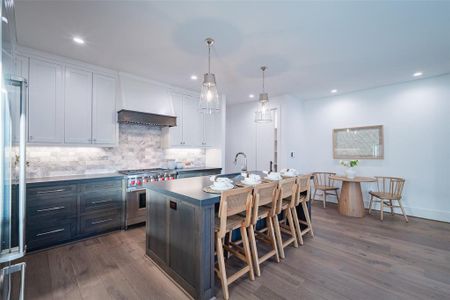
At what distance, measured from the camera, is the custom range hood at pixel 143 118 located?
10.9 feet

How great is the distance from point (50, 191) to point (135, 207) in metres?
1.12

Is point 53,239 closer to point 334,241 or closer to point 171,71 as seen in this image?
point 171,71

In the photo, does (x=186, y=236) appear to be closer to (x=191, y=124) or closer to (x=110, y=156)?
(x=110, y=156)

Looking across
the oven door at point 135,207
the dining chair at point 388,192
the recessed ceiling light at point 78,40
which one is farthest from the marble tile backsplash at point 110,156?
the dining chair at point 388,192

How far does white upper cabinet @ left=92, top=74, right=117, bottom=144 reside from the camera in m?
3.18

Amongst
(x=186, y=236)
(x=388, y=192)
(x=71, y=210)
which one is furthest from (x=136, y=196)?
(x=388, y=192)

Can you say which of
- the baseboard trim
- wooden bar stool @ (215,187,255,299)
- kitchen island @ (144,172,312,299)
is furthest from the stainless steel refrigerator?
the baseboard trim

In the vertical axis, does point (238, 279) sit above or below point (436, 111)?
below

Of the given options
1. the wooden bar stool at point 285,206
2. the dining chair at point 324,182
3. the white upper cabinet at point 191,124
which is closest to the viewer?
the wooden bar stool at point 285,206

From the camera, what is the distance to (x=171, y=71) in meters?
3.40

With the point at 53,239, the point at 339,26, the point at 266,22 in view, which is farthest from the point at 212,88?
the point at 53,239

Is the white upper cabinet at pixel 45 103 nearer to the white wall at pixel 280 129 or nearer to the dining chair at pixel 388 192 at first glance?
the white wall at pixel 280 129

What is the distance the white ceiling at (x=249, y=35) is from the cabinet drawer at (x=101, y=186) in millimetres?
1858

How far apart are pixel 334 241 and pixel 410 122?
120 inches
